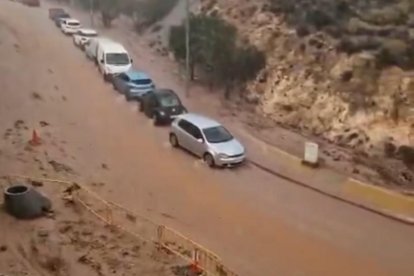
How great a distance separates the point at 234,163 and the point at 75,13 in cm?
3228

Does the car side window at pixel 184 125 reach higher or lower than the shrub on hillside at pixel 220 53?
lower

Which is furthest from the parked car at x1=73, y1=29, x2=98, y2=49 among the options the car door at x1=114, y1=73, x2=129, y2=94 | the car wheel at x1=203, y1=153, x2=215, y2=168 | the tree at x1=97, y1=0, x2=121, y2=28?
the car wheel at x1=203, y1=153, x2=215, y2=168

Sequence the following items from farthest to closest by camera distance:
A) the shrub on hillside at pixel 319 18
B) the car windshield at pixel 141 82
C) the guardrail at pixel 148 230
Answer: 1. the car windshield at pixel 141 82
2. the shrub on hillside at pixel 319 18
3. the guardrail at pixel 148 230

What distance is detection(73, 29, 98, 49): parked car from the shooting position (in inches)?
1535

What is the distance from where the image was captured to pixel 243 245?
17531 mm

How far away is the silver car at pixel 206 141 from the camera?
22.6 m

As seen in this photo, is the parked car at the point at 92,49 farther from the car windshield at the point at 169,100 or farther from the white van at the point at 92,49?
the car windshield at the point at 169,100

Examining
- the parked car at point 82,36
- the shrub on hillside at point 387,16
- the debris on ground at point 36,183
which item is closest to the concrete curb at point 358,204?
the debris on ground at point 36,183

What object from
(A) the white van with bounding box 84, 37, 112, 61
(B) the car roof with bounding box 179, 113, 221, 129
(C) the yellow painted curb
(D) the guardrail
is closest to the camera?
(D) the guardrail

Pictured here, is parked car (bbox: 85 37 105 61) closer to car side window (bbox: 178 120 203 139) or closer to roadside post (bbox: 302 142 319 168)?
car side window (bbox: 178 120 203 139)

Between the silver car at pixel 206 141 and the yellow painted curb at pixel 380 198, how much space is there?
3.73m

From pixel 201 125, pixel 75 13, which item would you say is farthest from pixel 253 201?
pixel 75 13

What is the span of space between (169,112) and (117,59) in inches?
296

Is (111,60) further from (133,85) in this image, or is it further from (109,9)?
(109,9)
